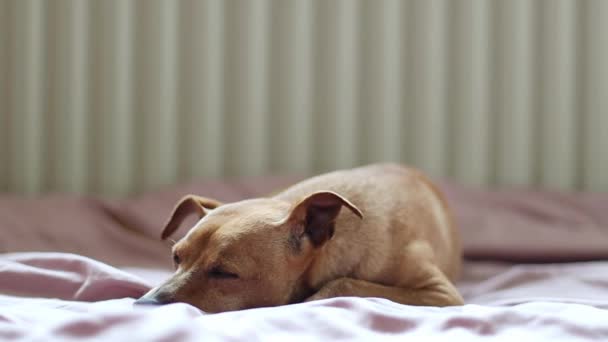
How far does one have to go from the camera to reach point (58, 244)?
2.02 meters

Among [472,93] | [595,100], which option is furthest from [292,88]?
[595,100]

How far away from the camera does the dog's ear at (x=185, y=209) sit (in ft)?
5.16

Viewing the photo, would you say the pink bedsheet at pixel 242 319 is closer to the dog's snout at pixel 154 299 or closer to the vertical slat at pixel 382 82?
the dog's snout at pixel 154 299

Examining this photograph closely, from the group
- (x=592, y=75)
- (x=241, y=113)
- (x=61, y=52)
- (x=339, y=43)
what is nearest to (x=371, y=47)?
(x=339, y=43)

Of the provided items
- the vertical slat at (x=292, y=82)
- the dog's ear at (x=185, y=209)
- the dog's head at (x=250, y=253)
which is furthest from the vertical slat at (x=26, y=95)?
the dog's head at (x=250, y=253)

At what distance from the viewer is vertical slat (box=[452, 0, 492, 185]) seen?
8.77 feet

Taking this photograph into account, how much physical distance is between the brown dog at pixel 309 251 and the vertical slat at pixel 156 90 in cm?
112

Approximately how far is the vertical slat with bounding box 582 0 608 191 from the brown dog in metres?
1.26

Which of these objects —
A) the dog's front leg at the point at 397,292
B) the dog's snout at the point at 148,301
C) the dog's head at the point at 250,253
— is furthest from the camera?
the dog's front leg at the point at 397,292

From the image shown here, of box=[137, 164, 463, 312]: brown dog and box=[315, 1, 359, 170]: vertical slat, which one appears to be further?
box=[315, 1, 359, 170]: vertical slat

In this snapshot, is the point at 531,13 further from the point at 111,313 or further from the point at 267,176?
the point at 111,313

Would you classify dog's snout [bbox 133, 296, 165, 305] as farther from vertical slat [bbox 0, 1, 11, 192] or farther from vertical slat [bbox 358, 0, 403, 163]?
vertical slat [bbox 0, 1, 11, 192]

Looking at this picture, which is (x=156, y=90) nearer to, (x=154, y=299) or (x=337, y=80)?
(x=337, y=80)

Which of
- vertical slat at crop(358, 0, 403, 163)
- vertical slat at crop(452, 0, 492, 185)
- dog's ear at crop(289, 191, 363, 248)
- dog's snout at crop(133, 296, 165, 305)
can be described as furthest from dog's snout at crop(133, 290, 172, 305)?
vertical slat at crop(452, 0, 492, 185)
